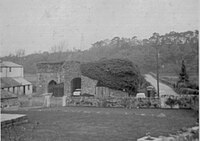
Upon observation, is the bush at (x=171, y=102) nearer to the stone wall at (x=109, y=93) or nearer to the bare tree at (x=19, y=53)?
the stone wall at (x=109, y=93)

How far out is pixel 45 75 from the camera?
31.1 feet

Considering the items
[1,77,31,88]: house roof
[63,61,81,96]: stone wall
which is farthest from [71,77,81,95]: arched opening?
[1,77,31,88]: house roof

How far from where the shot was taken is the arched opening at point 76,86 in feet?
35.7

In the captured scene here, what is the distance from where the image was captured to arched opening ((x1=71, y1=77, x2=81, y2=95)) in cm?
1089

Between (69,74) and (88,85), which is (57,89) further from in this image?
(69,74)

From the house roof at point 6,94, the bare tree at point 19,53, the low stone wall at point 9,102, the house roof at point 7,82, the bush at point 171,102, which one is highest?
the bare tree at point 19,53

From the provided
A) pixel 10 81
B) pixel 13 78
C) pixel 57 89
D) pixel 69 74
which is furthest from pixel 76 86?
pixel 13 78

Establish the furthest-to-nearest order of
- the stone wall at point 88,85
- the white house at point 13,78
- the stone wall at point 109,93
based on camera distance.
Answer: the stone wall at point 88,85 → the stone wall at point 109,93 → the white house at point 13,78

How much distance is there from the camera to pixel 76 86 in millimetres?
11164

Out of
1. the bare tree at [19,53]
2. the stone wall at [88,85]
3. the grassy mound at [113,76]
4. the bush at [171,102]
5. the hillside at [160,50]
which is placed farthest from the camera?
the stone wall at [88,85]

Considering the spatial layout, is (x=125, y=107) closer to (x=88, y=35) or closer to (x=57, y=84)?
(x=57, y=84)

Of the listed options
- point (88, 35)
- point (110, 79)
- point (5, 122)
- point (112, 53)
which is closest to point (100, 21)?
point (88, 35)

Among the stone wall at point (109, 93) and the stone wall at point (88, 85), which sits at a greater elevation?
the stone wall at point (88, 85)

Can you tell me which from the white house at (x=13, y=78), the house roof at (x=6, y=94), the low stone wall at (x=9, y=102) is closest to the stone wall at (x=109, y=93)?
the low stone wall at (x=9, y=102)
